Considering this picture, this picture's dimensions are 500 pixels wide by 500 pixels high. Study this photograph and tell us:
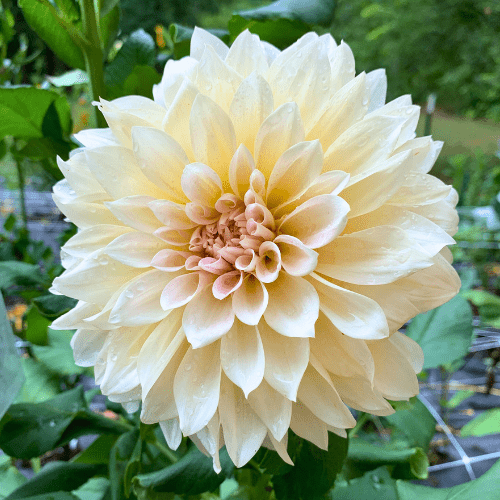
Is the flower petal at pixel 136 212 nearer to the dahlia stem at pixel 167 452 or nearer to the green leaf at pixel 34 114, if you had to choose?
the green leaf at pixel 34 114

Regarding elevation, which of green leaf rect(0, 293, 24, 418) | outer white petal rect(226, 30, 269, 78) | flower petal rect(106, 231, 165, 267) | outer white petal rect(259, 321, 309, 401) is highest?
outer white petal rect(226, 30, 269, 78)

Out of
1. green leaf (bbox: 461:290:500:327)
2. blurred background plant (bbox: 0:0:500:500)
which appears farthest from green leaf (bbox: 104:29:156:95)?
green leaf (bbox: 461:290:500:327)

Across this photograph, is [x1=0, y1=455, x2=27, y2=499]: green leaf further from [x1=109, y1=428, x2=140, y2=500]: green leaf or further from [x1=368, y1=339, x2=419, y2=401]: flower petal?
[x1=368, y1=339, x2=419, y2=401]: flower petal

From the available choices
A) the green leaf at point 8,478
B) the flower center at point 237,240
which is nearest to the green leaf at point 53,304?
the flower center at point 237,240

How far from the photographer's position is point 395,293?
0.29 meters

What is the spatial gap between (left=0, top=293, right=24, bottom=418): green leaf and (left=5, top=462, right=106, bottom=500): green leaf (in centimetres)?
18

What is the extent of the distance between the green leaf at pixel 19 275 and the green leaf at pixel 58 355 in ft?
0.37

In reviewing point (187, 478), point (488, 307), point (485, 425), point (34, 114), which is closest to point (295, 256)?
point (187, 478)

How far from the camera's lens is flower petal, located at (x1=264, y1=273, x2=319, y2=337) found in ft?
0.91

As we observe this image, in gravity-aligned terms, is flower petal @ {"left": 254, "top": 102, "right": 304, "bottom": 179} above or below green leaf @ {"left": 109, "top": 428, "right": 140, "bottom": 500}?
above

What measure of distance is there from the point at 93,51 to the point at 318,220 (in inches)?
12.4

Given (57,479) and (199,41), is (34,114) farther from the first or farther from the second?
(57,479)

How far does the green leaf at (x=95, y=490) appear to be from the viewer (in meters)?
0.64

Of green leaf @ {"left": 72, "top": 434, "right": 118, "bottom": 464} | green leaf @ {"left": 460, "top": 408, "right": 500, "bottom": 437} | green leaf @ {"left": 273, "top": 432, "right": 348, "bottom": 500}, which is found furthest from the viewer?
green leaf @ {"left": 460, "top": 408, "right": 500, "bottom": 437}
